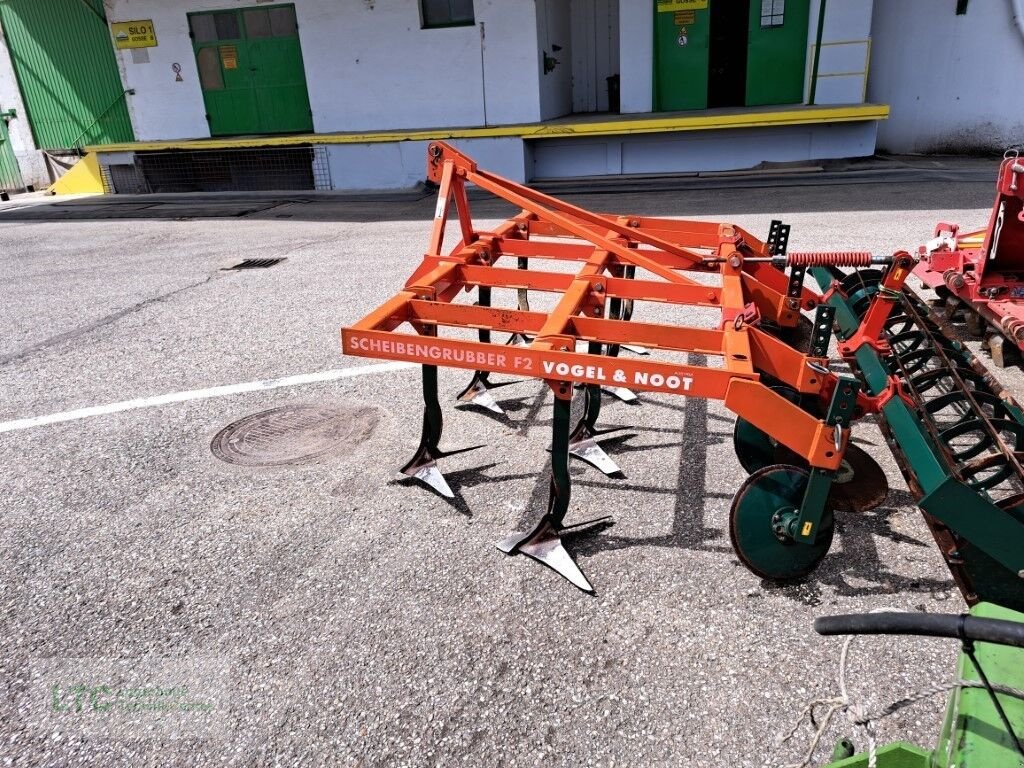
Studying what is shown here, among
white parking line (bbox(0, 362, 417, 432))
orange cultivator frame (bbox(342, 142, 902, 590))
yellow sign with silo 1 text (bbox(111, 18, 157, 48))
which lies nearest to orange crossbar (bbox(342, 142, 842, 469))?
orange cultivator frame (bbox(342, 142, 902, 590))

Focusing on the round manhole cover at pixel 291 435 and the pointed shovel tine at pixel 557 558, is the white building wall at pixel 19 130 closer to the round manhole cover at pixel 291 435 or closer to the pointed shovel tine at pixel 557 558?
the round manhole cover at pixel 291 435

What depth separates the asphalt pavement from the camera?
244 centimetres

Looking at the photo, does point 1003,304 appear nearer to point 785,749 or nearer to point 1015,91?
point 785,749

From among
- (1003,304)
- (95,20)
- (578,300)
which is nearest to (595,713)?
(578,300)

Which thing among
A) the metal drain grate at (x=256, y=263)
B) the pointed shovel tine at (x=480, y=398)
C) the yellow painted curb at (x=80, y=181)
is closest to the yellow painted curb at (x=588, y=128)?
the yellow painted curb at (x=80, y=181)

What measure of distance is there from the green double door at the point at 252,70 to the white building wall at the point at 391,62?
9.3 inches

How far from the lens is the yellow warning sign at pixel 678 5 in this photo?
13.4 meters

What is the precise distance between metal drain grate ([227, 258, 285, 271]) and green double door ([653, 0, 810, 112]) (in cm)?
875

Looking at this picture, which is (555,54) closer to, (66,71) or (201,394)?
(66,71)

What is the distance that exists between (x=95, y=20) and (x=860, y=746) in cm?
1909

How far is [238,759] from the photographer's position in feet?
7.79

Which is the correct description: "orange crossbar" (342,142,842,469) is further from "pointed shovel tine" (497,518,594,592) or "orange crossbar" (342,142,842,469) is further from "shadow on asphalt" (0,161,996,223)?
"shadow on asphalt" (0,161,996,223)

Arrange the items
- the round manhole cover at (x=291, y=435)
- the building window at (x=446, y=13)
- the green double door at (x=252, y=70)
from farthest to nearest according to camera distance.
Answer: the green double door at (x=252, y=70), the building window at (x=446, y=13), the round manhole cover at (x=291, y=435)

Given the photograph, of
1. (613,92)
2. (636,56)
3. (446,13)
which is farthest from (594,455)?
(613,92)
